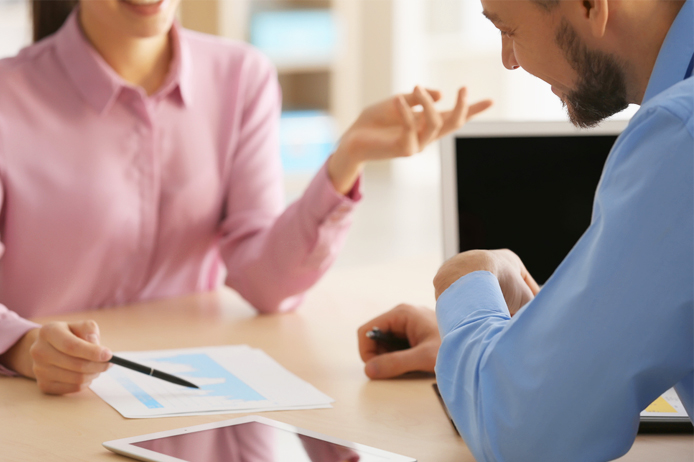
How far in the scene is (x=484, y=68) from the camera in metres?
4.64

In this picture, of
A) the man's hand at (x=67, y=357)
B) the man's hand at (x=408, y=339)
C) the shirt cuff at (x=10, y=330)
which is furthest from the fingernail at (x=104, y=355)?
the man's hand at (x=408, y=339)

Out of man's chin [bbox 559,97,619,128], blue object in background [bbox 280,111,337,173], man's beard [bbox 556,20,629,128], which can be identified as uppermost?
man's beard [bbox 556,20,629,128]

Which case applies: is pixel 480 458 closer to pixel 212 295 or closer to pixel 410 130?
pixel 410 130

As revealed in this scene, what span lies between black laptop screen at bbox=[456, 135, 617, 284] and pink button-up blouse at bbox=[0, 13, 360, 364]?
0.20 metres

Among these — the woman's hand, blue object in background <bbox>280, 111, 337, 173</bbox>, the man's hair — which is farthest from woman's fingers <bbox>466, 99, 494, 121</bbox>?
blue object in background <bbox>280, 111, 337, 173</bbox>

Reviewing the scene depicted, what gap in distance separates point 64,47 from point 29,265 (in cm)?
36

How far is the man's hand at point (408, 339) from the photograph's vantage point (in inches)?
36.2

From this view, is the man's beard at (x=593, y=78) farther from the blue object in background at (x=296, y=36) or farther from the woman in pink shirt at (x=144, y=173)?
the blue object in background at (x=296, y=36)

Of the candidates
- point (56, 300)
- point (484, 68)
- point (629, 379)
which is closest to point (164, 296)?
point (56, 300)

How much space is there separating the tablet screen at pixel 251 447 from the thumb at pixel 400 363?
0.68 ft

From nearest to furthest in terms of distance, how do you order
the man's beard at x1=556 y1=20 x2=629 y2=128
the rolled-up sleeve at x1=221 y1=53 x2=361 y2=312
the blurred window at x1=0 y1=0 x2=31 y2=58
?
the man's beard at x1=556 y1=20 x2=629 y2=128
the rolled-up sleeve at x1=221 y1=53 x2=361 y2=312
the blurred window at x1=0 y1=0 x2=31 y2=58

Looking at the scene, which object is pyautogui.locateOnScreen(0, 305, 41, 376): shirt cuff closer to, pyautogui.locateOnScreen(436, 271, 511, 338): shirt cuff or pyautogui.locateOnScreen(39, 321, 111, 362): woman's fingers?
pyautogui.locateOnScreen(39, 321, 111, 362): woman's fingers

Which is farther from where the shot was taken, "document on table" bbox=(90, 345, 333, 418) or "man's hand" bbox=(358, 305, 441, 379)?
"man's hand" bbox=(358, 305, 441, 379)

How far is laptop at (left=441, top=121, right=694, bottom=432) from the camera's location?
44.7 inches
